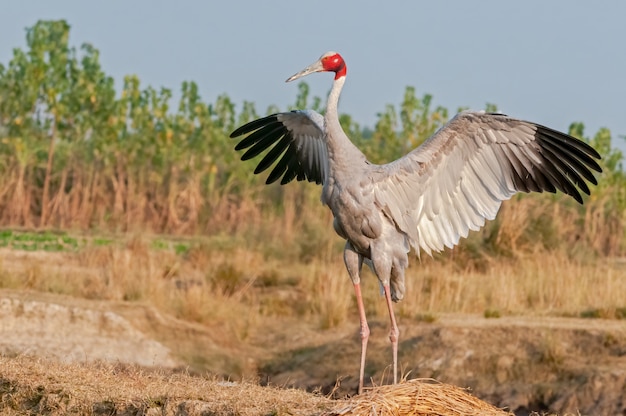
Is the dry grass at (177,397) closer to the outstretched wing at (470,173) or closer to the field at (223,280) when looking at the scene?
the field at (223,280)

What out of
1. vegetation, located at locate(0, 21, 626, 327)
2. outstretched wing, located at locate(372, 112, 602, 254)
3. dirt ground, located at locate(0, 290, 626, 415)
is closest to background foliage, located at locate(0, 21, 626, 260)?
vegetation, located at locate(0, 21, 626, 327)

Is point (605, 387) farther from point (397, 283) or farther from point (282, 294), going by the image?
point (282, 294)

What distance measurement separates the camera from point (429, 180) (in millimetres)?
9172

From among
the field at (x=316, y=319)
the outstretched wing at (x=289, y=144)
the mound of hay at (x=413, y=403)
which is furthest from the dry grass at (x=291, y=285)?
the mound of hay at (x=413, y=403)

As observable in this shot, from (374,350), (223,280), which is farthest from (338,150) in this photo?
(223,280)

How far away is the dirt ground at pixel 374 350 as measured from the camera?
12.7 meters

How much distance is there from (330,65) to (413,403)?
3447 mm

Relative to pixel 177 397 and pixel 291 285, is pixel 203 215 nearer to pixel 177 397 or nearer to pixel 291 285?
pixel 291 285

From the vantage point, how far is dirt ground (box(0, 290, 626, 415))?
1272cm

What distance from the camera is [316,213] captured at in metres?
22.3

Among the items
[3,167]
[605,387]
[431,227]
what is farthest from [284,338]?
[3,167]

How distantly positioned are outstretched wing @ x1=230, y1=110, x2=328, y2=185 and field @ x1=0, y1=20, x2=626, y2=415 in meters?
2.03

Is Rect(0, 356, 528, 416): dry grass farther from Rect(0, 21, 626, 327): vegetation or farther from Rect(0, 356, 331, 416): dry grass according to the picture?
Rect(0, 21, 626, 327): vegetation

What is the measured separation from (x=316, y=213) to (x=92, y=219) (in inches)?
180
